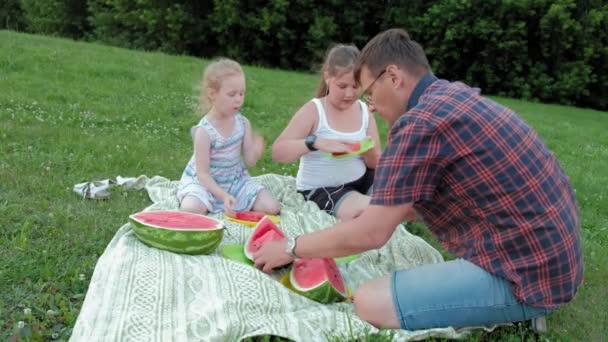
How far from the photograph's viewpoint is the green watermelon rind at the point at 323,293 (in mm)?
3078

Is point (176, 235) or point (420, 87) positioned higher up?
point (420, 87)

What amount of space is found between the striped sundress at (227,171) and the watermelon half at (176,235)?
88 centimetres

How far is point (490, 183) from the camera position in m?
2.69

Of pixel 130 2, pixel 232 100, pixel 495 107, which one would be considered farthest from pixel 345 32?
pixel 495 107

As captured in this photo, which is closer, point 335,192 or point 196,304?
point 196,304

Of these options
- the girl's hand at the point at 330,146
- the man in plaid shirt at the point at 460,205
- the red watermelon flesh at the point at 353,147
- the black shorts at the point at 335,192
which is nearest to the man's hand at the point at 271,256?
the man in plaid shirt at the point at 460,205

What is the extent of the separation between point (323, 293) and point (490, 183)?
99cm

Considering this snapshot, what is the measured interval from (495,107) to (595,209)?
3496mm

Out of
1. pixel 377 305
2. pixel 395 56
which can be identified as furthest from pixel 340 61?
pixel 377 305

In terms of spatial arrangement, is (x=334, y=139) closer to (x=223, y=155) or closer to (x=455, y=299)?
(x=223, y=155)

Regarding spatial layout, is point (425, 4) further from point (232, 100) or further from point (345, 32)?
point (232, 100)

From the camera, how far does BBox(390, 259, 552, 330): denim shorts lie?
9.16 feet

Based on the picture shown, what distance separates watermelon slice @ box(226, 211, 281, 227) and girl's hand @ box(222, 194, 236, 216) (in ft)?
0.12

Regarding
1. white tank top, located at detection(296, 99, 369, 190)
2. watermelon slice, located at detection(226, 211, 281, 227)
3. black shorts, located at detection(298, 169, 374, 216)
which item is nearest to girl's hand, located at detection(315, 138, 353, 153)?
white tank top, located at detection(296, 99, 369, 190)
